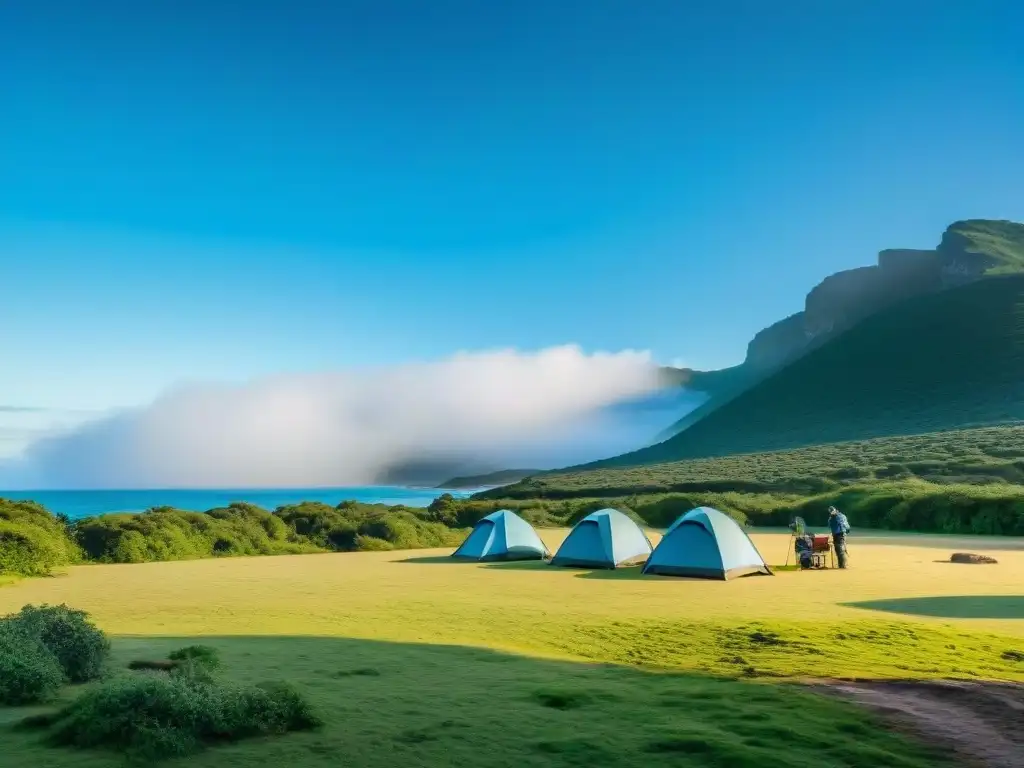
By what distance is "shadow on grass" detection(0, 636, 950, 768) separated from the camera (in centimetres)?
633

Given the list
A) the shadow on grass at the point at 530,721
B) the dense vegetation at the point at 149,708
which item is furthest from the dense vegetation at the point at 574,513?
the shadow on grass at the point at 530,721

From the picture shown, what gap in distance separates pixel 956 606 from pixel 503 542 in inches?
513

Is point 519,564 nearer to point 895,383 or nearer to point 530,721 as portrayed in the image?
point 530,721

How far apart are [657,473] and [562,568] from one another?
201 feet

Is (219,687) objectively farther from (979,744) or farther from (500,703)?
(979,744)

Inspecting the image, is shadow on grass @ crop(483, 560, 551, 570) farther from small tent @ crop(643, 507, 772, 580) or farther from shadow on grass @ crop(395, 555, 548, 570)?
small tent @ crop(643, 507, 772, 580)

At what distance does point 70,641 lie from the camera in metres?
8.87

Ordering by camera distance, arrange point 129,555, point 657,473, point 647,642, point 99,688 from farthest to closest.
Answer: point 657,473
point 129,555
point 647,642
point 99,688

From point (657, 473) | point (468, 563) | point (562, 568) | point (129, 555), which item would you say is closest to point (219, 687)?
point (562, 568)

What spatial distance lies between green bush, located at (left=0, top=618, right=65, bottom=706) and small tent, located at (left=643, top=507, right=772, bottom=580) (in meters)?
14.2

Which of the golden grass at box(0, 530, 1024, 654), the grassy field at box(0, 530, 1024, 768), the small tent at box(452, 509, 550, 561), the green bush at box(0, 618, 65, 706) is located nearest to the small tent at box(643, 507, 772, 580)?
the golden grass at box(0, 530, 1024, 654)

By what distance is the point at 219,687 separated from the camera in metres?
7.23

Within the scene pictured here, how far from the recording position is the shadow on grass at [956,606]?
14150mm

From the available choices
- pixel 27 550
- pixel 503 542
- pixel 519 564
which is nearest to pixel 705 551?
pixel 519 564
